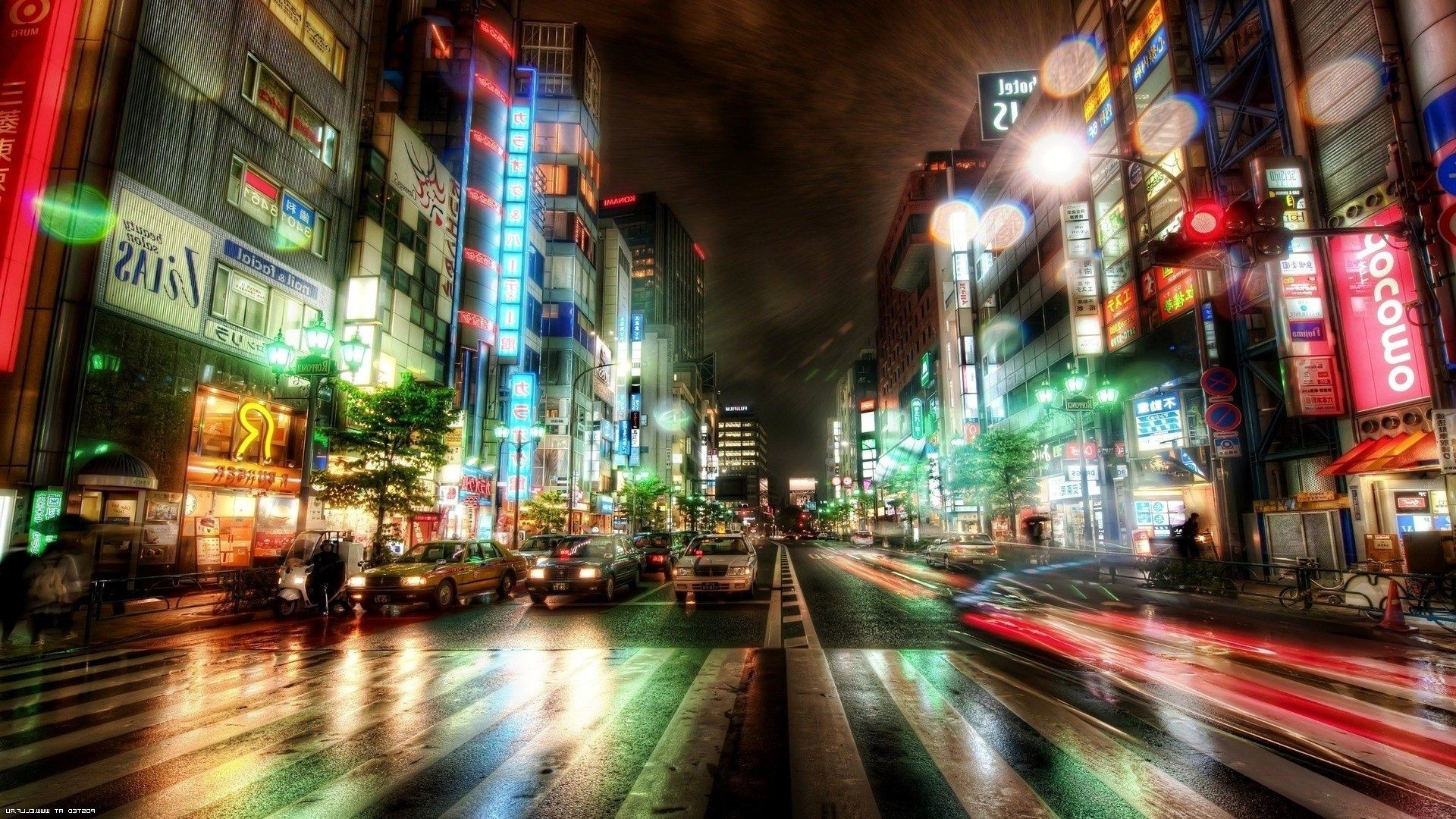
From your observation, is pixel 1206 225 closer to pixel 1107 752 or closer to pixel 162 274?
pixel 1107 752

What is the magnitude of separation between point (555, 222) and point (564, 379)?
14.0 m

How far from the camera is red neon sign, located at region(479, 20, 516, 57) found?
4853cm

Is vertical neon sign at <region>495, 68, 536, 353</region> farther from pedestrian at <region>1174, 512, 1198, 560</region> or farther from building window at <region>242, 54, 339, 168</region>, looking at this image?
Answer: pedestrian at <region>1174, 512, 1198, 560</region>

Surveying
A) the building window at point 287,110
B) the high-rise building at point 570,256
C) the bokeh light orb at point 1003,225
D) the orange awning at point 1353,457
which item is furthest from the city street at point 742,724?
the high-rise building at point 570,256

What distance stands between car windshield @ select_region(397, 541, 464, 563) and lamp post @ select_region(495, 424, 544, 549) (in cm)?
1220

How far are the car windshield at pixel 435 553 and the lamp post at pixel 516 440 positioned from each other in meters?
12.2

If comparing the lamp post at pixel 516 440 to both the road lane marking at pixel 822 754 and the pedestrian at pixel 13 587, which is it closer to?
the pedestrian at pixel 13 587

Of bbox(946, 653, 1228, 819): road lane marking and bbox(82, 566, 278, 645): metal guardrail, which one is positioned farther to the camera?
bbox(82, 566, 278, 645): metal guardrail

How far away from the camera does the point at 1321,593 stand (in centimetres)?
1543

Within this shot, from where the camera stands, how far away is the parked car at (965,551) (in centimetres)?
2959

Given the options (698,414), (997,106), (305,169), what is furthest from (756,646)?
(698,414)

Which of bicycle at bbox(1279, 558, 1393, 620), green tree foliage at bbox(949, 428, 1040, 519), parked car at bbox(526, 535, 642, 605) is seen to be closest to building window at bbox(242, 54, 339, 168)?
parked car at bbox(526, 535, 642, 605)

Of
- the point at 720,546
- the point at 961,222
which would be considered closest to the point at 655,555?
the point at 720,546

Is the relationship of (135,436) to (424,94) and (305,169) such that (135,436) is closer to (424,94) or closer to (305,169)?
(305,169)
